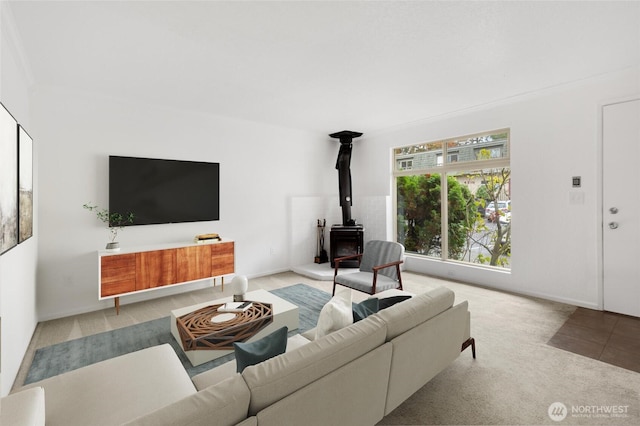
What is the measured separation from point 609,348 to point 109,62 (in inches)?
206

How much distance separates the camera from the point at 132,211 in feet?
12.9

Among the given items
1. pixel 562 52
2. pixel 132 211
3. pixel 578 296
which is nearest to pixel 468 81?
pixel 562 52

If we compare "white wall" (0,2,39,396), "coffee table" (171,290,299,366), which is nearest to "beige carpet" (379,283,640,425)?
"coffee table" (171,290,299,366)

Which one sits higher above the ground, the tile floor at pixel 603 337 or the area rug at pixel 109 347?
the tile floor at pixel 603 337

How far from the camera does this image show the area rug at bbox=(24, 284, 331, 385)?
243cm

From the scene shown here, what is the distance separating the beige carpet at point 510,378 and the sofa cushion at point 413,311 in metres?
0.59

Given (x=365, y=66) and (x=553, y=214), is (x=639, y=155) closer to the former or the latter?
(x=553, y=214)

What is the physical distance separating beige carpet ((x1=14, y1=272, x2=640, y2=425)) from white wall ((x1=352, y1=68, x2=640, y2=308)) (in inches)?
20.1

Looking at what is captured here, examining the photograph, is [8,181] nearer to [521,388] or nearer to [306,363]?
[306,363]

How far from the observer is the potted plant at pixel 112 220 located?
3652 millimetres

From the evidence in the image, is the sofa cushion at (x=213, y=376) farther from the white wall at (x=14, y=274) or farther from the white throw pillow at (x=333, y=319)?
the white wall at (x=14, y=274)

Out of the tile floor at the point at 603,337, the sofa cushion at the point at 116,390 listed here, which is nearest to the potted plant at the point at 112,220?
the sofa cushion at the point at 116,390

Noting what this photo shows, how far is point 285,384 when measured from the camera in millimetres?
1167

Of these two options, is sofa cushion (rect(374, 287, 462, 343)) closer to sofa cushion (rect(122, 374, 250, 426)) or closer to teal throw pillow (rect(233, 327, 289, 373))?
teal throw pillow (rect(233, 327, 289, 373))
